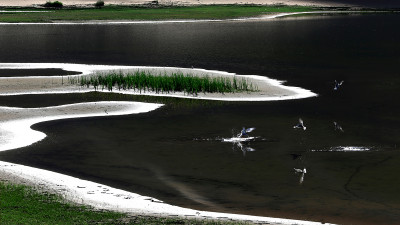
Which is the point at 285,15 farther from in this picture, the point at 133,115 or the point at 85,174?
the point at 85,174

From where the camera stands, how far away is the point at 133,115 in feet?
128

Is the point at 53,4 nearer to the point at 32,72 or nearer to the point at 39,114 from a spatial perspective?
the point at 32,72

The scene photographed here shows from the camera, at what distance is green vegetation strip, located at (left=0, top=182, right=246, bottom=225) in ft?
65.5

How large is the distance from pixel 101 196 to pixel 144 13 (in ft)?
351

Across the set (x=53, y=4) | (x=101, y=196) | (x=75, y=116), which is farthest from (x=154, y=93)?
(x=53, y=4)

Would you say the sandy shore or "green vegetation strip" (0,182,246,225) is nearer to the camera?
"green vegetation strip" (0,182,246,225)

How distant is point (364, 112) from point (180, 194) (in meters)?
18.0

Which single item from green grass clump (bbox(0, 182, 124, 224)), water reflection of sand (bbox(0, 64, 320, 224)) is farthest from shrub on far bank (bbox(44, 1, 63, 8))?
green grass clump (bbox(0, 182, 124, 224))

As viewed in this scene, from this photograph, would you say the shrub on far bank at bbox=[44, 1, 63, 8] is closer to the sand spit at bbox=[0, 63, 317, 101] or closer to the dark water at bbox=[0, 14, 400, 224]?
the dark water at bbox=[0, 14, 400, 224]

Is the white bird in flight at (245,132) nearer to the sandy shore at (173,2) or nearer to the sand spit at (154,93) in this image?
the sand spit at (154,93)

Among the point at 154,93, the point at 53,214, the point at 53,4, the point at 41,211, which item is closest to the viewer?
the point at 53,214

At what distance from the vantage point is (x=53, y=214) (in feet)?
67.8

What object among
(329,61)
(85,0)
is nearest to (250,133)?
(329,61)

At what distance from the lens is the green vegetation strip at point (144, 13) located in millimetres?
120312
